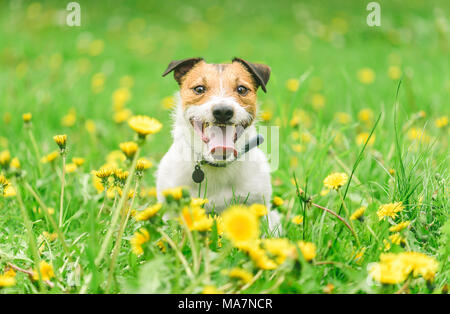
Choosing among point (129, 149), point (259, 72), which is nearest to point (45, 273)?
point (129, 149)

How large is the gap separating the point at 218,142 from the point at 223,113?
0.20 m

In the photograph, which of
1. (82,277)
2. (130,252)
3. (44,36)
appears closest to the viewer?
(82,277)

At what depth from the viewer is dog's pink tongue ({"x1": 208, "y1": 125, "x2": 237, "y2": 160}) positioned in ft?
8.79

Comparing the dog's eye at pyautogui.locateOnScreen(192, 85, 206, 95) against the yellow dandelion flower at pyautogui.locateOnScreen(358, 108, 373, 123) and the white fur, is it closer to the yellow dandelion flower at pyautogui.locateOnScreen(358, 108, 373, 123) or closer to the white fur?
the white fur

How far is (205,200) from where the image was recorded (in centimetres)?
205

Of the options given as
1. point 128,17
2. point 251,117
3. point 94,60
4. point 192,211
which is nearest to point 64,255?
point 192,211

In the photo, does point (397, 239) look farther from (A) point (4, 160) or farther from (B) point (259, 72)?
(A) point (4, 160)

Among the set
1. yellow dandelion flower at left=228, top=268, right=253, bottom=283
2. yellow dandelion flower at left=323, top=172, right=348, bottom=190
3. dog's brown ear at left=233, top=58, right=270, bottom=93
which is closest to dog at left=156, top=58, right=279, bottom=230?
dog's brown ear at left=233, top=58, right=270, bottom=93

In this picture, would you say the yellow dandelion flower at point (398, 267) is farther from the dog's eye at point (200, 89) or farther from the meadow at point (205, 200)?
the dog's eye at point (200, 89)

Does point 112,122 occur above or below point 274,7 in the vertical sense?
below

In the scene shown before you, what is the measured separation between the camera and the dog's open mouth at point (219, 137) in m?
2.69
